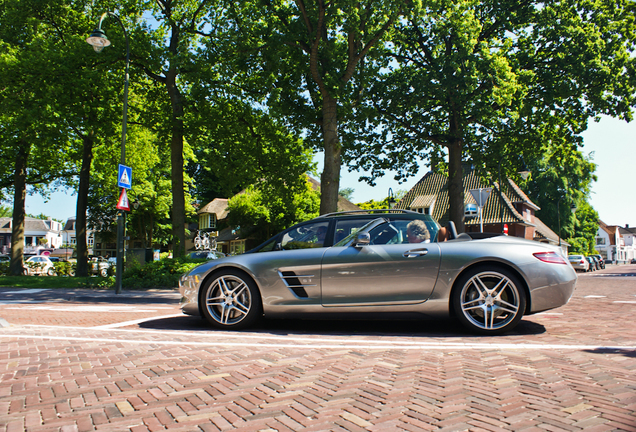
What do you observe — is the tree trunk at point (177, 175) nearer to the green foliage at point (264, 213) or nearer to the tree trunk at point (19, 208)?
the tree trunk at point (19, 208)

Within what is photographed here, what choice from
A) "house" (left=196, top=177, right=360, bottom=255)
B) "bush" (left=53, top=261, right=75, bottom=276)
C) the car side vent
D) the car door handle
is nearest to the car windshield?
the car side vent

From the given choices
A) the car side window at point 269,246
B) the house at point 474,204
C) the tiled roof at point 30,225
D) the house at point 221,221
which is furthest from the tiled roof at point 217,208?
the tiled roof at point 30,225

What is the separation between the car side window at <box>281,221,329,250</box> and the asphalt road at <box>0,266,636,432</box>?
1025mm

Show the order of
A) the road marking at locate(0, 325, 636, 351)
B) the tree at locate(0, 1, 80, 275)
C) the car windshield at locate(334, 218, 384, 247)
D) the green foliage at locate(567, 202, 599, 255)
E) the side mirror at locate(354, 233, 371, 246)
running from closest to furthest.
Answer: the road marking at locate(0, 325, 636, 351)
the side mirror at locate(354, 233, 371, 246)
the car windshield at locate(334, 218, 384, 247)
the tree at locate(0, 1, 80, 275)
the green foliage at locate(567, 202, 599, 255)

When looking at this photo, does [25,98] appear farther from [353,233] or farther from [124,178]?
[353,233]

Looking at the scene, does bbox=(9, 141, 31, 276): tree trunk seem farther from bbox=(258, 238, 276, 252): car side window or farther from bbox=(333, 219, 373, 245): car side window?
bbox=(333, 219, 373, 245): car side window

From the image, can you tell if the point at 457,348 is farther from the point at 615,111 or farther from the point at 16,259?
the point at 16,259

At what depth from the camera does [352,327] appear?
6.01 meters

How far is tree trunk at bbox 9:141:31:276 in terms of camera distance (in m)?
24.4

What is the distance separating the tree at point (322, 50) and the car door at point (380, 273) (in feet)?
30.2

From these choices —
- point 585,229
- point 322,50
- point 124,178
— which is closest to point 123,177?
point 124,178

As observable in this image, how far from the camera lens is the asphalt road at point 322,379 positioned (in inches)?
106

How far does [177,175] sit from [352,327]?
45.7 ft

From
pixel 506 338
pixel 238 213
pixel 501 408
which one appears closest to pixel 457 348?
pixel 506 338
